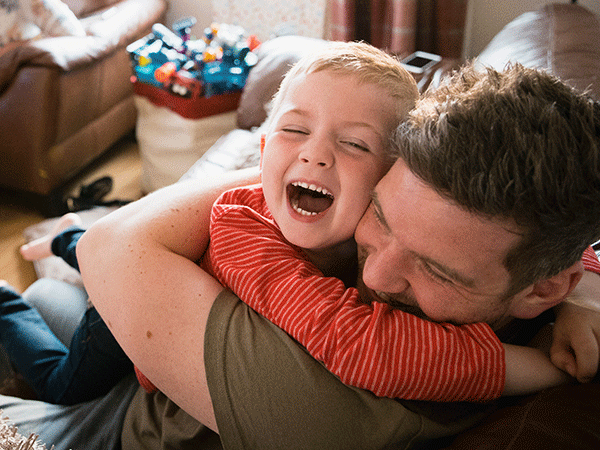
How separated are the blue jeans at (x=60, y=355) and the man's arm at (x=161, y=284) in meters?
0.29

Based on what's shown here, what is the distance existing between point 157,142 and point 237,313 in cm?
212

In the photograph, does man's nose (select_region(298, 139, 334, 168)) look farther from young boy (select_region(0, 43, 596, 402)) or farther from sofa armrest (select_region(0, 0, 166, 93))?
sofa armrest (select_region(0, 0, 166, 93))

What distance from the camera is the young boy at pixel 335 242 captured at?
709 millimetres

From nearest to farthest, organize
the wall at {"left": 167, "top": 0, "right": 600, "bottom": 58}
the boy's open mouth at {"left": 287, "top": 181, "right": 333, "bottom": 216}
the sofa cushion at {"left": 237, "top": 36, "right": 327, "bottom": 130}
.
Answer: the boy's open mouth at {"left": 287, "top": 181, "right": 333, "bottom": 216}
the sofa cushion at {"left": 237, "top": 36, "right": 327, "bottom": 130}
the wall at {"left": 167, "top": 0, "right": 600, "bottom": 58}

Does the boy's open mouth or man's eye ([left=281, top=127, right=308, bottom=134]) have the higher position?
man's eye ([left=281, top=127, right=308, bottom=134])

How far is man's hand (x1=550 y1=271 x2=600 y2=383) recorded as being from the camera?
28.7 inches

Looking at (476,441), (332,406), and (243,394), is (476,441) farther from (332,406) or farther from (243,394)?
(243,394)

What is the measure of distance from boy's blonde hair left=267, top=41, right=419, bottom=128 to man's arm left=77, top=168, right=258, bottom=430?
0.37m

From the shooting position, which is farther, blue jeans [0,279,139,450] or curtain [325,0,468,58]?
curtain [325,0,468,58]

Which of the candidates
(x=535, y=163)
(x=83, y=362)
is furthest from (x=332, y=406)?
(x=83, y=362)

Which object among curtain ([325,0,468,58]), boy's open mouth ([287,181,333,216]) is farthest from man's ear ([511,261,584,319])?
curtain ([325,0,468,58])

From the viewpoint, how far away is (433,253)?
72cm

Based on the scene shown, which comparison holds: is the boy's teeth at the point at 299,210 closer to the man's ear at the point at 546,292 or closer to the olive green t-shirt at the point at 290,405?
the olive green t-shirt at the point at 290,405

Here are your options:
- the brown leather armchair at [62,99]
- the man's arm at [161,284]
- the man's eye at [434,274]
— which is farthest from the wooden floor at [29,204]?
the man's eye at [434,274]
